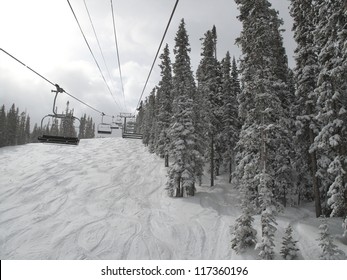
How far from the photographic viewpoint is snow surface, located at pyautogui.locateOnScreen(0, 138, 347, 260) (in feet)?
52.9

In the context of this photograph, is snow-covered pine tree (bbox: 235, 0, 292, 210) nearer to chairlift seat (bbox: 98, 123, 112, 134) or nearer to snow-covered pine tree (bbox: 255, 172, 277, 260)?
snow-covered pine tree (bbox: 255, 172, 277, 260)

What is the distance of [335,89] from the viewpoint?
15898 mm

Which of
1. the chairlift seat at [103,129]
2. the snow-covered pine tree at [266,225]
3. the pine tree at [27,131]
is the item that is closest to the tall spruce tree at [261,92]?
the snow-covered pine tree at [266,225]

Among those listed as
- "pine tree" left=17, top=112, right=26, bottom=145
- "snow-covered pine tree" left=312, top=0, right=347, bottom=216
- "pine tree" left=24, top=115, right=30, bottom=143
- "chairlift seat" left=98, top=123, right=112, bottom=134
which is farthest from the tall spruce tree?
"pine tree" left=24, top=115, right=30, bottom=143

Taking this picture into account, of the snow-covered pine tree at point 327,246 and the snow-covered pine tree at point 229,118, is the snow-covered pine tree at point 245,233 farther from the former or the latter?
the snow-covered pine tree at point 229,118

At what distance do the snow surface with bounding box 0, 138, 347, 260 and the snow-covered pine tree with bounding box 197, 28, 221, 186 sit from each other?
20.2 ft

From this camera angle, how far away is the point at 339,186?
14.2m

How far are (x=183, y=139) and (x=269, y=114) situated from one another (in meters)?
11.4

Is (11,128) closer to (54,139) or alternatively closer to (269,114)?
(54,139)

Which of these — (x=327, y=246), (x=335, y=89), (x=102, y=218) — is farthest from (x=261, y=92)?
(x=102, y=218)

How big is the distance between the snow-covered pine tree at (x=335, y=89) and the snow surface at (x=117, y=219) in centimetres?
364

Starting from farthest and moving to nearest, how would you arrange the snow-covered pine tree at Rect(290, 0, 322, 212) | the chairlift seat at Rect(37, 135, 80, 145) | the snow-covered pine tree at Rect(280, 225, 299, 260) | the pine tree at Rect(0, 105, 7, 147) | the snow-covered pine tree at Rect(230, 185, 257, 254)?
the pine tree at Rect(0, 105, 7, 147)
the snow-covered pine tree at Rect(290, 0, 322, 212)
the chairlift seat at Rect(37, 135, 80, 145)
the snow-covered pine tree at Rect(230, 185, 257, 254)
the snow-covered pine tree at Rect(280, 225, 299, 260)

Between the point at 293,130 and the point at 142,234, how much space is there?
17133 mm

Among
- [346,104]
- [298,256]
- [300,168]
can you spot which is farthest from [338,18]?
[300,168]
